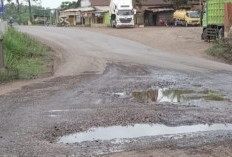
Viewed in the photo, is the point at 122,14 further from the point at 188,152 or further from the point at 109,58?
the point at 188,152

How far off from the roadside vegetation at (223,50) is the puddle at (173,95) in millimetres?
10404

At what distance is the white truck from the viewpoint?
5288cm

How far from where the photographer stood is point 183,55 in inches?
974

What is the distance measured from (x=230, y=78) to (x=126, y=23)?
125 feet

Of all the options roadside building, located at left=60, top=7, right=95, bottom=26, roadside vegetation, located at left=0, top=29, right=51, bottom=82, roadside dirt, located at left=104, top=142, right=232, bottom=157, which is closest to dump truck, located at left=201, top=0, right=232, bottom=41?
roadside vegetation, located at left=0, top=29, right=51, bottom=82

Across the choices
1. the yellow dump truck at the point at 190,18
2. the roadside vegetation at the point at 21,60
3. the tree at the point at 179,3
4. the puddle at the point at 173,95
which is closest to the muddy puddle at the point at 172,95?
the puddle at the point at 173,95

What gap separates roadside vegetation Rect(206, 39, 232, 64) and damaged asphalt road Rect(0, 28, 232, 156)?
16.7ft

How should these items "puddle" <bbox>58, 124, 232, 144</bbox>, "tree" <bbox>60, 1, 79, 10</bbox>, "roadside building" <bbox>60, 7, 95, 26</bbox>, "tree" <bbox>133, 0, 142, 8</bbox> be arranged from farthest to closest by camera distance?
"tree" <bbox>60, 1, 79, 10</bbox> → "roadside building" <bbox>60, 7, 95, 26</bbox> → "tree" <bbox>133, 0, 142, 8</bbox> → "puddle" <bbox>58, 124, 232, 144</bbox>

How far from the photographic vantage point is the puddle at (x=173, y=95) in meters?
11.8

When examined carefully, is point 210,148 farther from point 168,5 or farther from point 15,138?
point 168,5

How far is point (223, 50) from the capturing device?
949 inches

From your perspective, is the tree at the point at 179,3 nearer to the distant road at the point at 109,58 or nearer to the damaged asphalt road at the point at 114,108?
the distant road at the point at 109,58

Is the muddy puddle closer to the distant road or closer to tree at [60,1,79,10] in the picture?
the distant road

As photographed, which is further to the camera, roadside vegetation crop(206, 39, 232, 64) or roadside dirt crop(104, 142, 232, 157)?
roadside vegetation crop(206, 39, 232, 64)
